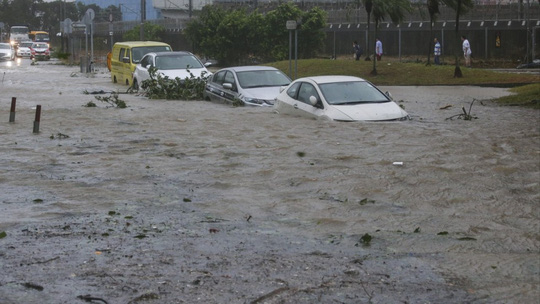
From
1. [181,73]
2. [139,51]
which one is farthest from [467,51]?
[181,73]

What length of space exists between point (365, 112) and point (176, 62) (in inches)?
474

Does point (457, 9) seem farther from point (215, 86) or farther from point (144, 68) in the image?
A: point (215, 86)

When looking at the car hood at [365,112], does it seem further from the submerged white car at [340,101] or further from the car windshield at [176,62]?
the car windshield at [176,62]

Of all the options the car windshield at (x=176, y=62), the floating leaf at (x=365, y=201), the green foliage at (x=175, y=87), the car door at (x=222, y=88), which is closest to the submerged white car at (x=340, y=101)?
the car door at (x=222, y=88)

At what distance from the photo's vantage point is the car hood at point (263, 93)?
21.0 metres

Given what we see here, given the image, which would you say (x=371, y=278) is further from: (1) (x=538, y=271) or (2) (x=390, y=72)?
(2) (x=390, y=72)

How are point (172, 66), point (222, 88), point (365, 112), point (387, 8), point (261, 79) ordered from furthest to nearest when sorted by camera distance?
point (387, 8)
point (172, 66)
point (222, 88)
point (261, 79)
point (365, 112)

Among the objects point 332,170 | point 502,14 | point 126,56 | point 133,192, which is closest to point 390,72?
point 126,56

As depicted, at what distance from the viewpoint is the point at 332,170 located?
41.2 feet

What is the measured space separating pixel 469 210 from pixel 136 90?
825 inches

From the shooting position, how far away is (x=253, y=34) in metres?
51.0

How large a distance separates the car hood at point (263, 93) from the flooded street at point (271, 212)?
74.0 inches

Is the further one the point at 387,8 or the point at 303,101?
the point at 387,8

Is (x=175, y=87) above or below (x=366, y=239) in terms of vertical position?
above
